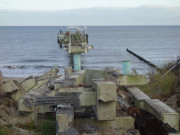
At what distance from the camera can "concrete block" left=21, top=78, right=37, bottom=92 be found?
34.2 feet

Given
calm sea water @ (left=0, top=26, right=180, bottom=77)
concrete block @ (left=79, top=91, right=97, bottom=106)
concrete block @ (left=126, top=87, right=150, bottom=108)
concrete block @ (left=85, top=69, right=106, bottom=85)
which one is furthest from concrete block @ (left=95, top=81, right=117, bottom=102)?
calm sea water @ (left=0, top=26, right=180, bottom=77)

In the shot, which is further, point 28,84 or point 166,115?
point 28,84

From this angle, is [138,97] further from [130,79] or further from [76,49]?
[76,49]

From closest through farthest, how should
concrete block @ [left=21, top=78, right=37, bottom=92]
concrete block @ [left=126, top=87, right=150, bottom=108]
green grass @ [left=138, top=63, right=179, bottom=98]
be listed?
concrete block @ [left=126, top=87, right=150, bottom=108] → green grass @ [left=138, top=63, right=179, bottom=98] → concrete block @ [left=21, top=78, right=37, bottom=92]

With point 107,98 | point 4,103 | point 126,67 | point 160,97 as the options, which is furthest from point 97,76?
point 107,98

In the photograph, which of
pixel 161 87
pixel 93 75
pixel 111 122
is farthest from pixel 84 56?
pixel 111 122

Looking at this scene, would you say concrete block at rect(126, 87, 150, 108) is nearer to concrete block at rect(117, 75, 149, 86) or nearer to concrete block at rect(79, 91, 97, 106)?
concrete block at rect(117, 75, 149, 86)

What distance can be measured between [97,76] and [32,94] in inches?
92.6

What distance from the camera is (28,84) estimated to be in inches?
415

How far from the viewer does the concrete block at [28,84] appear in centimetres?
1042

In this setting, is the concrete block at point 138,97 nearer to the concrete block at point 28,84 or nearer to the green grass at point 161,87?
the green grass at point 161,87

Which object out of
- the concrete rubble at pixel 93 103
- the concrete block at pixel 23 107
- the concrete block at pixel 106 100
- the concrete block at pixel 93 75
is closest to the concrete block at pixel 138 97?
the concrete rubble at pixel 93 103

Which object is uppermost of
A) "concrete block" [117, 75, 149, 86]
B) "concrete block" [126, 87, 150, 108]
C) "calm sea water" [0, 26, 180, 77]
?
"concrete block" [117, 75, 149, 86]

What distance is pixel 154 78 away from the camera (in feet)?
39.4
